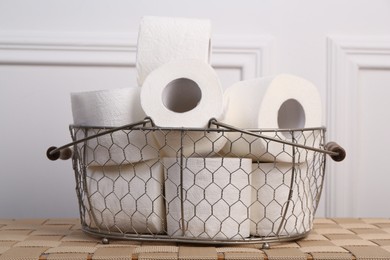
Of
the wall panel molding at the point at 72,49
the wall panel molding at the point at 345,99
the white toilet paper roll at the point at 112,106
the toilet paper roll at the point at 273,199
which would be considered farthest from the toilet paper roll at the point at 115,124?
the wall panel molding at the point at 345,99

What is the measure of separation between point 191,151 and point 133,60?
1.28 feet

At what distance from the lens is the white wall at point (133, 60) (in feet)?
3.23

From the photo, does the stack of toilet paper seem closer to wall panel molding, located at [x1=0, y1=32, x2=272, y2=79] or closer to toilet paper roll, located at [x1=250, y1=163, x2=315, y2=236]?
toilet paper roll, located at [x1=250, y1=163, x2=315, y2=236]

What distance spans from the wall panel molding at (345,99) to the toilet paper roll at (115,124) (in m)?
0.45

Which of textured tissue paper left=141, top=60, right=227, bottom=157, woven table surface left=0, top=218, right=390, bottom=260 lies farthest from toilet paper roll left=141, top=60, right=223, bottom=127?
woven table surface left=0, top=218, right=390, bottom=260

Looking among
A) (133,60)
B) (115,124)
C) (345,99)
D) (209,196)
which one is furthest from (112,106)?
(345,99)

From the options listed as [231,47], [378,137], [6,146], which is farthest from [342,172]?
[6,146]

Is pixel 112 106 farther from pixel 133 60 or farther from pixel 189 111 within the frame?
pixel 133 60

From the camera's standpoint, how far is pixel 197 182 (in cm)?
62

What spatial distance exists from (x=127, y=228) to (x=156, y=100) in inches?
5.6

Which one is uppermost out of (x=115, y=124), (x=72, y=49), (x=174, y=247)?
(x=72, y=49)

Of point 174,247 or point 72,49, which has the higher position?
point 72,49

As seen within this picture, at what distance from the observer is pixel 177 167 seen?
625mm

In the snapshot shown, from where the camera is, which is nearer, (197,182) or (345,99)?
(197,182)
